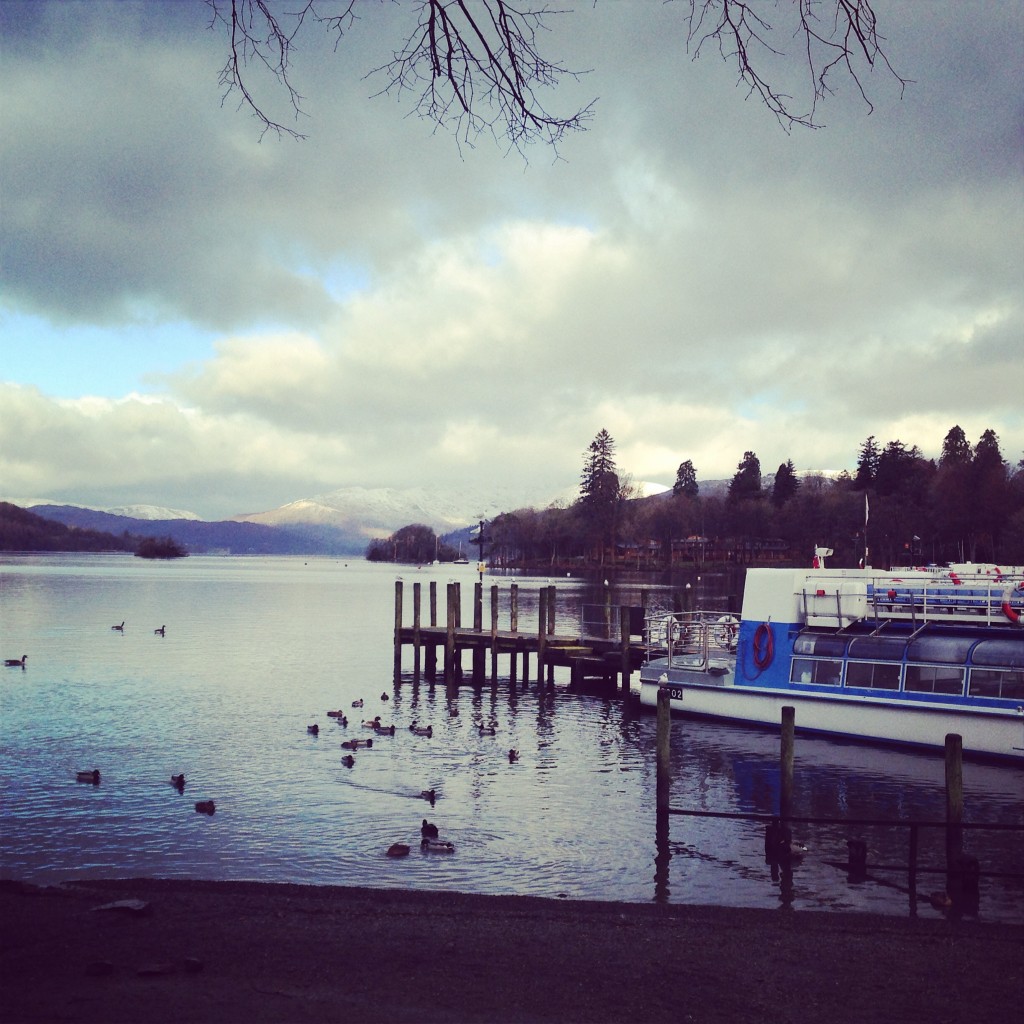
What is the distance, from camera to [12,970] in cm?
1048

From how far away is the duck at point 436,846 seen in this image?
62.2ft

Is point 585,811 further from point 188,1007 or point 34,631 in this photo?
point 34,631

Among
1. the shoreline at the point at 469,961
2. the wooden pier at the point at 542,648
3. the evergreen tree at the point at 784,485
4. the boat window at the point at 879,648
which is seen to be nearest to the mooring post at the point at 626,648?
the wooden pier at the point at 542,648

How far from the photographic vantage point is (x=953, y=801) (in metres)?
16.5

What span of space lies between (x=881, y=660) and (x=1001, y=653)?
3443mm

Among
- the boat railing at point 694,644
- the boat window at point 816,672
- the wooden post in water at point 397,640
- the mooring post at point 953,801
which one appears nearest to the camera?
the mooring post at point 953,801

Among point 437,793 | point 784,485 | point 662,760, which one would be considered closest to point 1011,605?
point 662,760

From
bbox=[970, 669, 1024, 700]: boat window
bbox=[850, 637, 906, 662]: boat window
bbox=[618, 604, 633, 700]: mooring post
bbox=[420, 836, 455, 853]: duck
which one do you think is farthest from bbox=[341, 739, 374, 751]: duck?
bbox=[970, 669, 1024, 700]: boat window

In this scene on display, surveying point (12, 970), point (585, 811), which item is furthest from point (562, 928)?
point (585, 811)

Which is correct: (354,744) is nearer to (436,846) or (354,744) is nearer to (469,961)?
(436,846)

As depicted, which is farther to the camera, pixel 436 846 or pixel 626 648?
pixel 626 648

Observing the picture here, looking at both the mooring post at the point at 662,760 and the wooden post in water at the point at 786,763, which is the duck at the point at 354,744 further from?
the wooden post in water at the point at 786,763

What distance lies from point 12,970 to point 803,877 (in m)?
12.6

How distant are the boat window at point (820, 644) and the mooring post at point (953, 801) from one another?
45.2 ft
